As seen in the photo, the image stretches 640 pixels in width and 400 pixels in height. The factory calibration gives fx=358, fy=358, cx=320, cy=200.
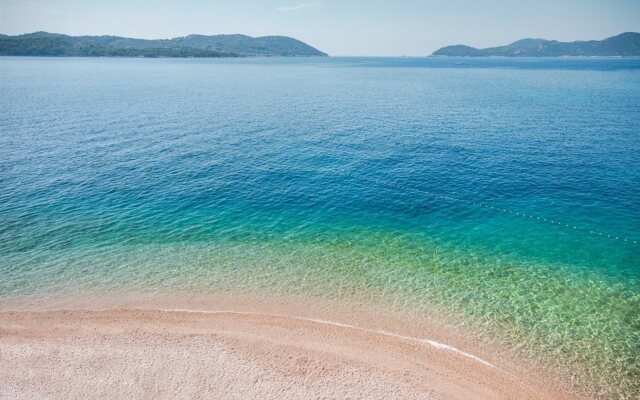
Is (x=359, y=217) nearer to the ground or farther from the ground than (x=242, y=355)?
farther from the ground

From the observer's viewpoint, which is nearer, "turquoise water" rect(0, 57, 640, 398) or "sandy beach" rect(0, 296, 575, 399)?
"sandy beach" rect(0, 296, 575, 399)

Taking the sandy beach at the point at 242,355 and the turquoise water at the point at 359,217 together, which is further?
the turquoise water at the point at 359,217

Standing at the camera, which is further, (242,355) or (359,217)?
(359,217)

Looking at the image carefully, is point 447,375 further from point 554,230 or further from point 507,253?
point 554,230

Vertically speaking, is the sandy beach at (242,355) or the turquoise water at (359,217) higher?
the turquoise water at (359,217)

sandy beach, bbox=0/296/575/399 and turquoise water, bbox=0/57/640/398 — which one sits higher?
turquoise water, bbox=0/57/640/398
